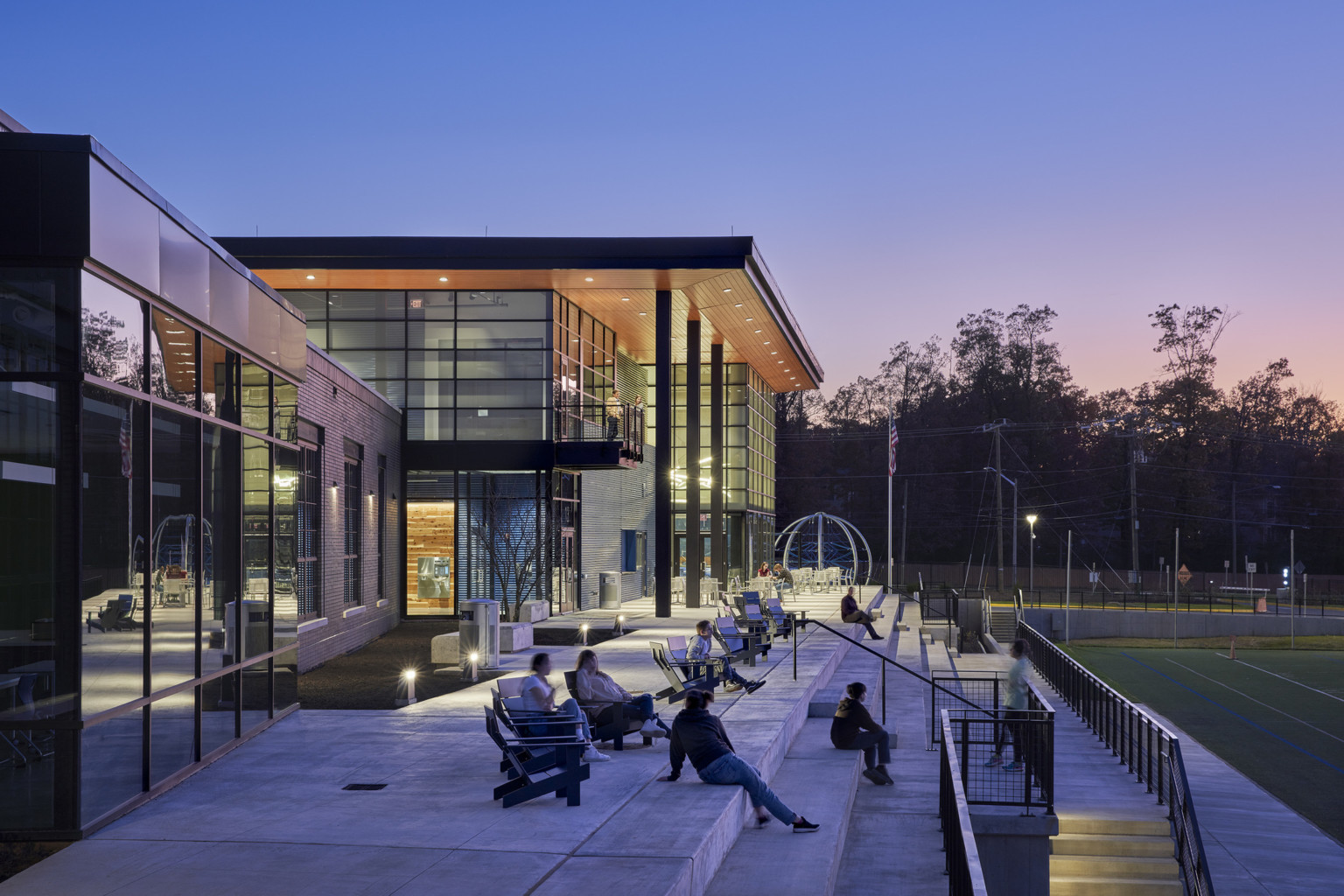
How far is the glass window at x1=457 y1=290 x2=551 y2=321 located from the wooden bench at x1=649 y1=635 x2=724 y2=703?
58.2 ft

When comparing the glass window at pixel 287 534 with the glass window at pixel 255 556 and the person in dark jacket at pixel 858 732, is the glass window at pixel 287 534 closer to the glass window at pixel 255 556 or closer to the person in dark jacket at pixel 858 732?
the glass window at pixel 255 556

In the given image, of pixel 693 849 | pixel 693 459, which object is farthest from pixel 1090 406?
pixel 693 849

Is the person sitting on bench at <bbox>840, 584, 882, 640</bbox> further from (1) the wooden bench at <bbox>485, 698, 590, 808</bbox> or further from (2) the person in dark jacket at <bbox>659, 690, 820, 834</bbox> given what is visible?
(1) the wooden bench at <bbox>485, 698, 590, 808</bbox>

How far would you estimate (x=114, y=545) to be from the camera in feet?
32.3

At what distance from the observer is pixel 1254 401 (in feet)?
342

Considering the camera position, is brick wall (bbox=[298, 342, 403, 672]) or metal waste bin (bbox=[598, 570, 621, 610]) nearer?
brick wall (bbox=[298, 342, 403, 672])

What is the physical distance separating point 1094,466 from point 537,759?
322ft

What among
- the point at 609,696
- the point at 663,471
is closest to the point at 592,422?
the point at 663,471

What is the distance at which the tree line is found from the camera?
3863 inches

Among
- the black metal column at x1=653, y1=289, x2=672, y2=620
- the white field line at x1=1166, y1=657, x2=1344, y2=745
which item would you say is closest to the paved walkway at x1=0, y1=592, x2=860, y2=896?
the black metal column at x1=653, y1=289, x2=672, y2=620

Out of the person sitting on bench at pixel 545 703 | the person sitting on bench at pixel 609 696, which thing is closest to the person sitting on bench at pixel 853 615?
the person sitting on bench at pixel 609 696

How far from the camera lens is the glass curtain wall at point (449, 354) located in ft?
110

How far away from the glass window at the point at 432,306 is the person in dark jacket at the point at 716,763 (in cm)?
2413

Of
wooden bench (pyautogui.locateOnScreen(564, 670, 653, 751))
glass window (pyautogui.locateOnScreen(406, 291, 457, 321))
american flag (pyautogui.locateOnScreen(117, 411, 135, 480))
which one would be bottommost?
wooden bench (pyautogui.locateOnScreen(564, 670, 653, 751))
